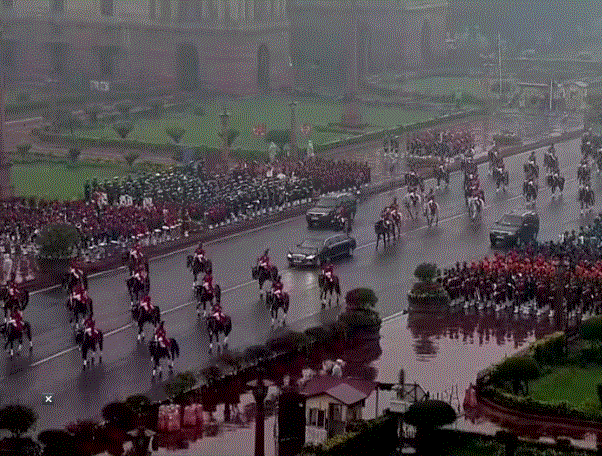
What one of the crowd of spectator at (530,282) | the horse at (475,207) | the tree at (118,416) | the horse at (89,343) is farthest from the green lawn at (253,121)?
the tree at (118,416)

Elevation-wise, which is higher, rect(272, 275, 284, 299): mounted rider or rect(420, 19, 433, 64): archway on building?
rect(272, 275, 284, 299): mounted rider

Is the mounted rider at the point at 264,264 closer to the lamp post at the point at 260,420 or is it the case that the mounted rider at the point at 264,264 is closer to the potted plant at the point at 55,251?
the potted plant at the point at 55,251

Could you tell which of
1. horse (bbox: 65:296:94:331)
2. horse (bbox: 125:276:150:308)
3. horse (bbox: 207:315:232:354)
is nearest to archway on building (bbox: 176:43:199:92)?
horse (bbox: 125:276:150:308)

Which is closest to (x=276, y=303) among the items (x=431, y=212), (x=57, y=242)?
(x=57, y=242)

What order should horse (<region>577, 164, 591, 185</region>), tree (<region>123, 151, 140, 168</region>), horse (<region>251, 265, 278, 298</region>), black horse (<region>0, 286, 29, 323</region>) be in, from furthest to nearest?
tree (<region>123, 151, 140, 168</region>) < horse (<region>577, 164, 591, 185</region>) < horse (<region>251, 265, 278, 298</region>) < black horse (<region>0, 286, 29, 323</region>)

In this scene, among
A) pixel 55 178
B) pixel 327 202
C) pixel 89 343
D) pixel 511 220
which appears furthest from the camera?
pixel 55 178

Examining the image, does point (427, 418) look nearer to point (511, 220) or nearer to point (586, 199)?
point (511, 220)

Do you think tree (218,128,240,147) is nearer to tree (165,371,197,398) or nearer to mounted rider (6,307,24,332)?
mounted rider (6,307,24,332)
